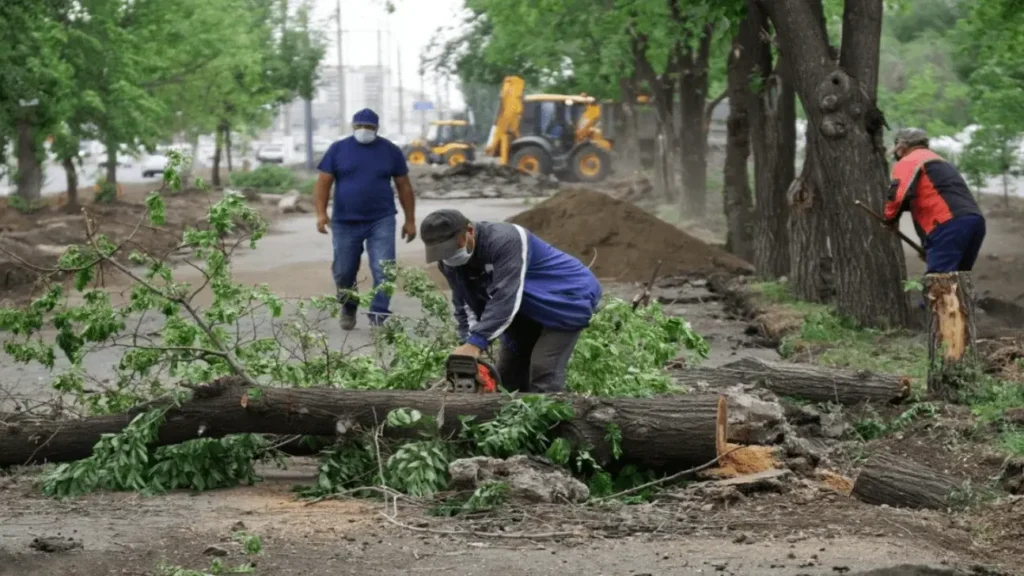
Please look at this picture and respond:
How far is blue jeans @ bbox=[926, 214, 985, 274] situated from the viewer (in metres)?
13.7

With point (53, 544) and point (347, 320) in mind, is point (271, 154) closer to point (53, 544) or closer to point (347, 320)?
point (347, 320)

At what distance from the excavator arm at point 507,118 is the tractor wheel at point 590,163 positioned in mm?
2151

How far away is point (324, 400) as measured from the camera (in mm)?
8500

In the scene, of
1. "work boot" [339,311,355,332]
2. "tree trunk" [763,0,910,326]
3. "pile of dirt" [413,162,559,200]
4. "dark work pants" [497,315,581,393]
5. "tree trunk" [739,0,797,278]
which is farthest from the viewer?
"pile of dirt" [413,162,559,200]

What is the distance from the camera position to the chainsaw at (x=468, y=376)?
8.74 metres

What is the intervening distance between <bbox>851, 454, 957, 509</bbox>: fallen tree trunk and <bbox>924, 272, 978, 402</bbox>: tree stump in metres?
2.54

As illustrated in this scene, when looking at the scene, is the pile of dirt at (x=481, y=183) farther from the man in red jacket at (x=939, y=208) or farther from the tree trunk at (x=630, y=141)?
the man in red jacket at (x=939, y=208)

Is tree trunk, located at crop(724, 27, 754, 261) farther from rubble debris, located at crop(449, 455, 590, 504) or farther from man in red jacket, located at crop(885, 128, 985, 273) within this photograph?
rubble debris, located at crop(449, 455, 590, 504)

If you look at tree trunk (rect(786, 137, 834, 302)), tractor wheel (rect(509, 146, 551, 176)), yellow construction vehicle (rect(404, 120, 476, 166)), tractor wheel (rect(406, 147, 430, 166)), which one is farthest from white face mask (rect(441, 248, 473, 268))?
tractor wheel (rect(406, 147, 430, 166))

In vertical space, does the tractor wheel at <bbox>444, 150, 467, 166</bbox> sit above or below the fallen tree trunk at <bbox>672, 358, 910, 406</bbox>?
below

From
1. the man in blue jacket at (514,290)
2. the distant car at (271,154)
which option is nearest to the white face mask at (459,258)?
the man in blue jacket at (514,290)

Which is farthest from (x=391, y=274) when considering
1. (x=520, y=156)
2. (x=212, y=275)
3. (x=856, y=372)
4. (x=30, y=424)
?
(x=520, y=156)

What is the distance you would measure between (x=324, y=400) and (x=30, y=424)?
1.66m

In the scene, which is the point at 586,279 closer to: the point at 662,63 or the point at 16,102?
the point at 16,102
